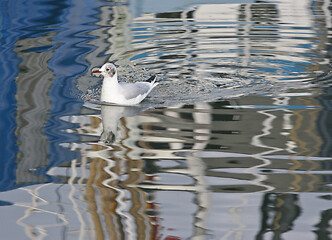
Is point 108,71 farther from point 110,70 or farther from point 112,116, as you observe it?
point 112,116

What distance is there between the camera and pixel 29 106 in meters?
7.76

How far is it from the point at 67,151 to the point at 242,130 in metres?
1.68

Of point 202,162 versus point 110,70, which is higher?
point 110,70

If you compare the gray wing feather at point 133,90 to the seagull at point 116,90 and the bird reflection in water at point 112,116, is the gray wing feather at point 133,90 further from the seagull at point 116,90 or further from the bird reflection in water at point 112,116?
the bird reflection in water at point 112,116

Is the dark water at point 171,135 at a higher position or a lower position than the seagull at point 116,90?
lower

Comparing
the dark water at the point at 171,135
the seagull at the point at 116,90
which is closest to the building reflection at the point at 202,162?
the dark water at the point at 171,135

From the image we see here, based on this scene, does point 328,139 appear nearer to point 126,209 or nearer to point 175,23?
point 126,209

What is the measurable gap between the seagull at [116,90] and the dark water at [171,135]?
12 centimetres

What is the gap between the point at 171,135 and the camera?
660cm

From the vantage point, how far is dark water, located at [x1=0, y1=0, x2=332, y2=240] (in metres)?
4.79

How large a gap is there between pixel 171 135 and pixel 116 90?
1.11 metres

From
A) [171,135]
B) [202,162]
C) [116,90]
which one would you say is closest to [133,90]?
[116,90]

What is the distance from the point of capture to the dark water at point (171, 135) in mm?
4793

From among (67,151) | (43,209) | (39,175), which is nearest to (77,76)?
(67,151)
